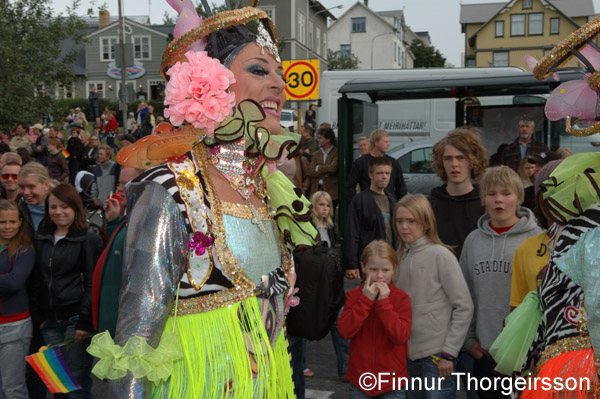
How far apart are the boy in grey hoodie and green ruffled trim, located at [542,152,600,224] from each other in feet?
5.76

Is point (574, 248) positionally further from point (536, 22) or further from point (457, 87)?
point (536, 22)

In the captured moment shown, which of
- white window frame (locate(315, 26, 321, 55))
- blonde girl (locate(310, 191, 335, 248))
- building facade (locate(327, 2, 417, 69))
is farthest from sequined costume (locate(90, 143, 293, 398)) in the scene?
building facade (locate(327, 2, 417, 69))

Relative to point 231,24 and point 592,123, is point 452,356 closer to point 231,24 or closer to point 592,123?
point 592,123

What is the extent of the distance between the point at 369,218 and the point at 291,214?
3.74m

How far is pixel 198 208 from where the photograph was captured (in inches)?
76.6

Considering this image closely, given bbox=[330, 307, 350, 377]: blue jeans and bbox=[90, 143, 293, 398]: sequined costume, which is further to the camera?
bbox=[330, 307, 350, 377]: blue jeans

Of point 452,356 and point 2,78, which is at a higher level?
point 2,78

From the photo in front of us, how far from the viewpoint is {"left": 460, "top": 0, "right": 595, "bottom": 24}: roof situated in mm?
57969

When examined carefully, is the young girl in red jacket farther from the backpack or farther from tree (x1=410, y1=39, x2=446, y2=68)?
tree (x1=410, y1=39, x2=446, y2=68)

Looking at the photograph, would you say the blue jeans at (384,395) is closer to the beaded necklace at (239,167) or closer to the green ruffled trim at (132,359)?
the beaded necklace at (239,167)

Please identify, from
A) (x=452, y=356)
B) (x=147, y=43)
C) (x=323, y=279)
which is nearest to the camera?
(x=323, y=279)

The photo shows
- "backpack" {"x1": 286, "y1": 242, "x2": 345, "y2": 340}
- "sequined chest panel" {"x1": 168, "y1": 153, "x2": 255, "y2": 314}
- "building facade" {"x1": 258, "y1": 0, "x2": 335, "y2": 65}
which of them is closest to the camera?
"sequined chest panel" {"x1": 168, "y1": 153, "x2": 255, "y2": 314}

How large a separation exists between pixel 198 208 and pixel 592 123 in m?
1.32

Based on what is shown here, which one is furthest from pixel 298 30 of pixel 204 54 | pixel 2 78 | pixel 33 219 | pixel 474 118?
pixel 204 54
